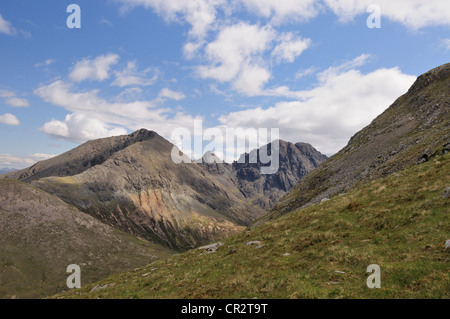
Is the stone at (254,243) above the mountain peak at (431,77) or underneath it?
underneath

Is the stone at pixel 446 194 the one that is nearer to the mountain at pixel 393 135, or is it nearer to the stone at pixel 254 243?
the stone at pixel 254 243

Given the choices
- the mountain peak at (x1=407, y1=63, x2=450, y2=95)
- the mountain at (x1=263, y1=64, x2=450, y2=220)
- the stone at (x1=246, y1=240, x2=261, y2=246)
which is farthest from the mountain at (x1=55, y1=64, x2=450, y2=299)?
the mountain peak at (x1=407, y1=63, x2=450, y2=95)

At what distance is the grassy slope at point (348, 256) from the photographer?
12.6 meters

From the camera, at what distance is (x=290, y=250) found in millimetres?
20922

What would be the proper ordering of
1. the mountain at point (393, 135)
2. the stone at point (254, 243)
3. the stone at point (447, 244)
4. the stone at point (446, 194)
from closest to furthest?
the stone at point (447, 244)
the stone at point (446, 194)
the stone at point (254, 243)
the mountain at point (393, 135)

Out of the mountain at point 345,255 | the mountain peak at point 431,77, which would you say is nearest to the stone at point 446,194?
the mountain at point 345,255

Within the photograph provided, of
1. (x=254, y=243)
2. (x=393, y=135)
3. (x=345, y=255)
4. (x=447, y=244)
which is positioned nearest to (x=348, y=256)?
(x=345, y=255)

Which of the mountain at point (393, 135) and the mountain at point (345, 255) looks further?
the mountain at point (393, 135)

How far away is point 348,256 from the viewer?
1612 centimetres

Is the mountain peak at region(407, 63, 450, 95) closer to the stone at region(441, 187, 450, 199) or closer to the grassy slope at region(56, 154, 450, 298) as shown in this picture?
the grassy slope at region(56, 154, 450, 298)

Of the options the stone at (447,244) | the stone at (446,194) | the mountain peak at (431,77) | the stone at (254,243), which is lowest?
the stone at (254,243)

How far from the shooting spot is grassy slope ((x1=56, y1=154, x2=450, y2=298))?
12.6 meters
